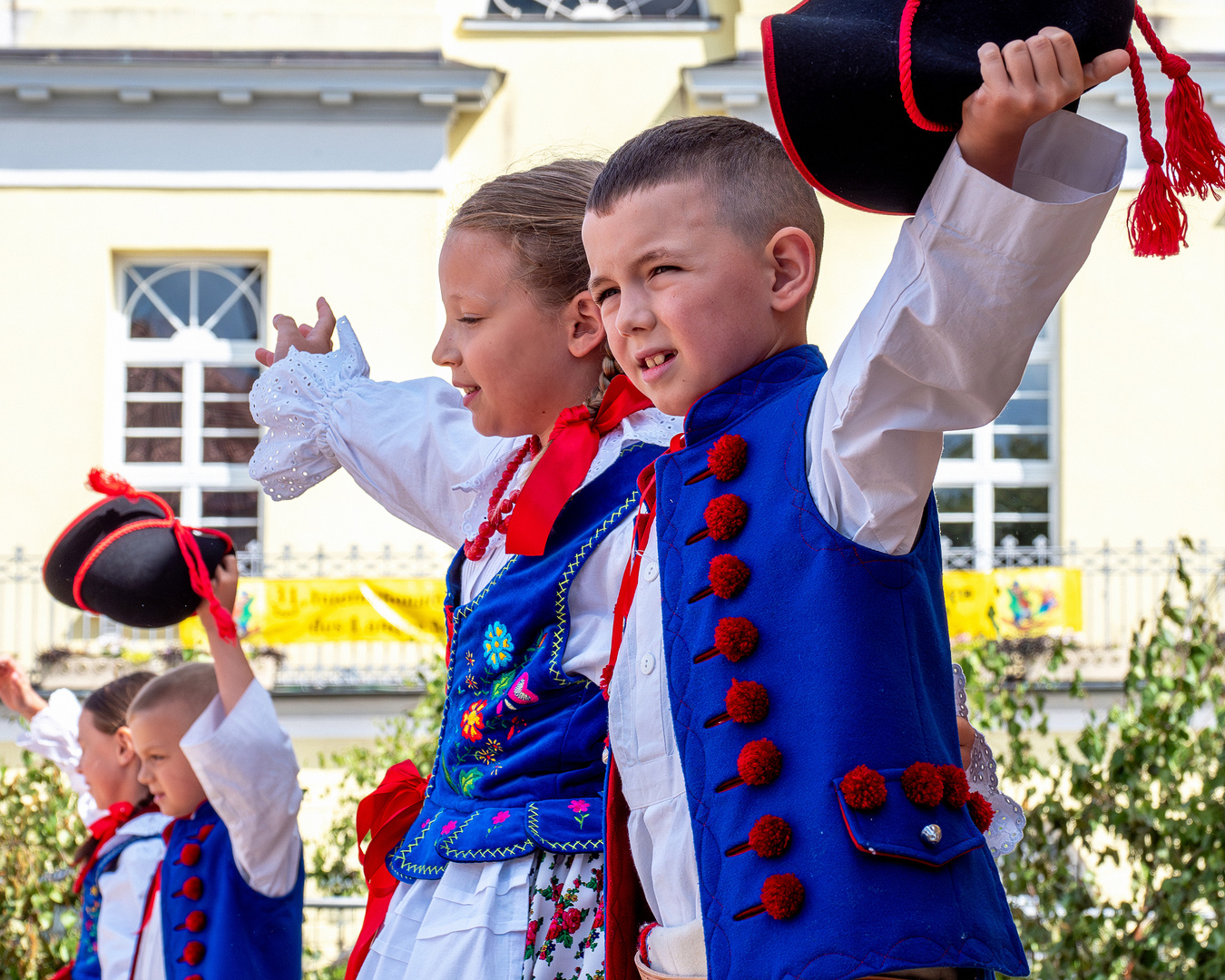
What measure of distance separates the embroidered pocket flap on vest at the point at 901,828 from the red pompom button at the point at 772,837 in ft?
0.18

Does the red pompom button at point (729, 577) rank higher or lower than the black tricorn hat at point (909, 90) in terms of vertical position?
lower

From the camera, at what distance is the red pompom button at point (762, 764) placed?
109cm

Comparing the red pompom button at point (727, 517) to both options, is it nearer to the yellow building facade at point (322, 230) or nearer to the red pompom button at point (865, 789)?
the red pompom button at point (865, 789)

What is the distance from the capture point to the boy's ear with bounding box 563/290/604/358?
169 cm

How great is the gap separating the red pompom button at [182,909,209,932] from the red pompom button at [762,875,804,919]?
6.52 ft

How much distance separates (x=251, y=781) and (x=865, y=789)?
1946 millimetres

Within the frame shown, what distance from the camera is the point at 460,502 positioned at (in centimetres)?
195

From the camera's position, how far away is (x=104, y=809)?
11.1 ft

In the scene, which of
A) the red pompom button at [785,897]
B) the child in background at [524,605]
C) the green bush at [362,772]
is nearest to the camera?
the red pompom button at [785,897]

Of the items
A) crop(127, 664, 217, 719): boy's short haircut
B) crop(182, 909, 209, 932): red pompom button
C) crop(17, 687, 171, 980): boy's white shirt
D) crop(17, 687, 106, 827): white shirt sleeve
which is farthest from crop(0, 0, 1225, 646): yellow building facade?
crop(182, 909, 209, 932): red pompom button

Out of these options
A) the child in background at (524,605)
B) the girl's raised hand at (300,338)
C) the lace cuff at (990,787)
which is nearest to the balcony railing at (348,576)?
the girl's raised hand at (300,338)

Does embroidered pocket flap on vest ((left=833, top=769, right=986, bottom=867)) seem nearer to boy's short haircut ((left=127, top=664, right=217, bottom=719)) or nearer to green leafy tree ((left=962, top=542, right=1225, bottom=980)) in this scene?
boy's short haircut ((left=127, top=664, right=217, bottom=719))

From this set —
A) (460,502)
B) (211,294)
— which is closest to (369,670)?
(211,294)

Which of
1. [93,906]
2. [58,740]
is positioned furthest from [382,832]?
[58,740]
